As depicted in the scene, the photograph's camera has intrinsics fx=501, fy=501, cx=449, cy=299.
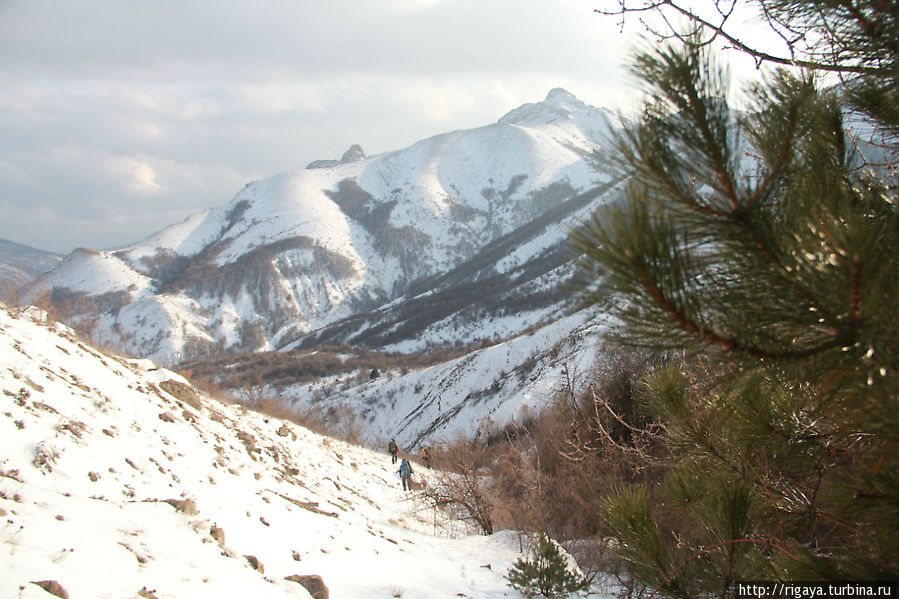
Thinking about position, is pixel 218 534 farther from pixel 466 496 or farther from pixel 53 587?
pixel 466 496

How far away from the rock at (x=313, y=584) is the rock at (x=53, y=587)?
2.19 m

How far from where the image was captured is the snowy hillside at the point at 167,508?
163 inches

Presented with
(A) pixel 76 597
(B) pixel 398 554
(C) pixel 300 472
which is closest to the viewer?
(A) pixel 76 597

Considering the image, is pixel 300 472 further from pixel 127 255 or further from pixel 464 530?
pixel 127 255

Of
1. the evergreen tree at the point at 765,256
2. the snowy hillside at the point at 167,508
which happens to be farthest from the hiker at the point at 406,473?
the evergreen tree at the point at 765,256

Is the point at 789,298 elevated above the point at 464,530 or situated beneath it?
elevated above

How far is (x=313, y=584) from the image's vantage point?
505 cm

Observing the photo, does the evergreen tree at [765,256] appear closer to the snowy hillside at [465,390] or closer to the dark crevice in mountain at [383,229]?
the snowy hillside at [465,390]

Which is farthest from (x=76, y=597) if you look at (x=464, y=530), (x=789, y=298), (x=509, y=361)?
(x=509, y=361)

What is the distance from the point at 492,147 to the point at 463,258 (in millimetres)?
63661

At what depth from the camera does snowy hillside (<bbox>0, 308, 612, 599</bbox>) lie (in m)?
4.14

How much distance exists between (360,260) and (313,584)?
146 metres

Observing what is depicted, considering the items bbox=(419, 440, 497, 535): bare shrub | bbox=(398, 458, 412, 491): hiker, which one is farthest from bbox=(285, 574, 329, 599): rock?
bbox=(398, 458, 412, 491): hiker

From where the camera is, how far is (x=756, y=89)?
1.63 meters
